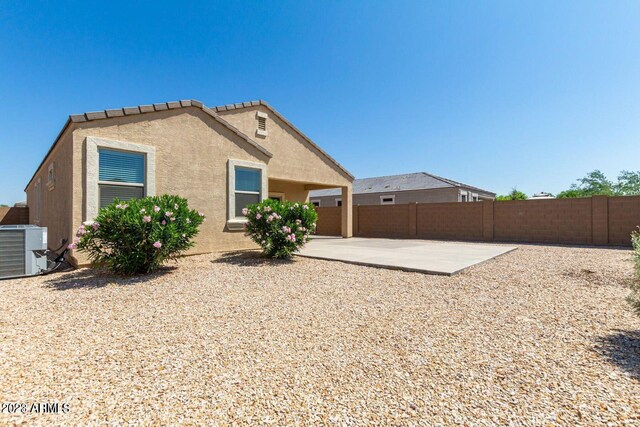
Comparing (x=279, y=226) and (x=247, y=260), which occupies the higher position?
(x=279, y=226)

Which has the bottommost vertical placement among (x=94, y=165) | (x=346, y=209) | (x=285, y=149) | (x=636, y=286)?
(x=636, y=286)

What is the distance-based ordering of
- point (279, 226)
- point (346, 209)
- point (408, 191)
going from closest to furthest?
point (279, 226) < point (346, 209) < point (408, 191)

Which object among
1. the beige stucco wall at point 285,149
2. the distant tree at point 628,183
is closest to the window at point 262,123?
the beige stucco wall at point 285,149

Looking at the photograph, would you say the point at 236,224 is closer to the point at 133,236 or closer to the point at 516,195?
the point at 133,236

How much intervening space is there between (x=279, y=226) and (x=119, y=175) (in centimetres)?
424

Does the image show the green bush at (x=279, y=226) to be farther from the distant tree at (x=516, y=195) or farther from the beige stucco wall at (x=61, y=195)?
the distant tree at (x=516, y=195)

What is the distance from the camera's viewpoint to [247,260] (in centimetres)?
800

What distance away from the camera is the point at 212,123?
8.98 m

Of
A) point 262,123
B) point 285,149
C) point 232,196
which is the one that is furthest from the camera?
point 285,149

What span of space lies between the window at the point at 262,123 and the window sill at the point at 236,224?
480 centimetres

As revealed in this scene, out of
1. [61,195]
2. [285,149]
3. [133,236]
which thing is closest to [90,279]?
[133,236]

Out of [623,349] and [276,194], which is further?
[276,194]

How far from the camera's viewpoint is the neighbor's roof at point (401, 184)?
25016 millimetres

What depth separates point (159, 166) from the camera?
25.5 ft
